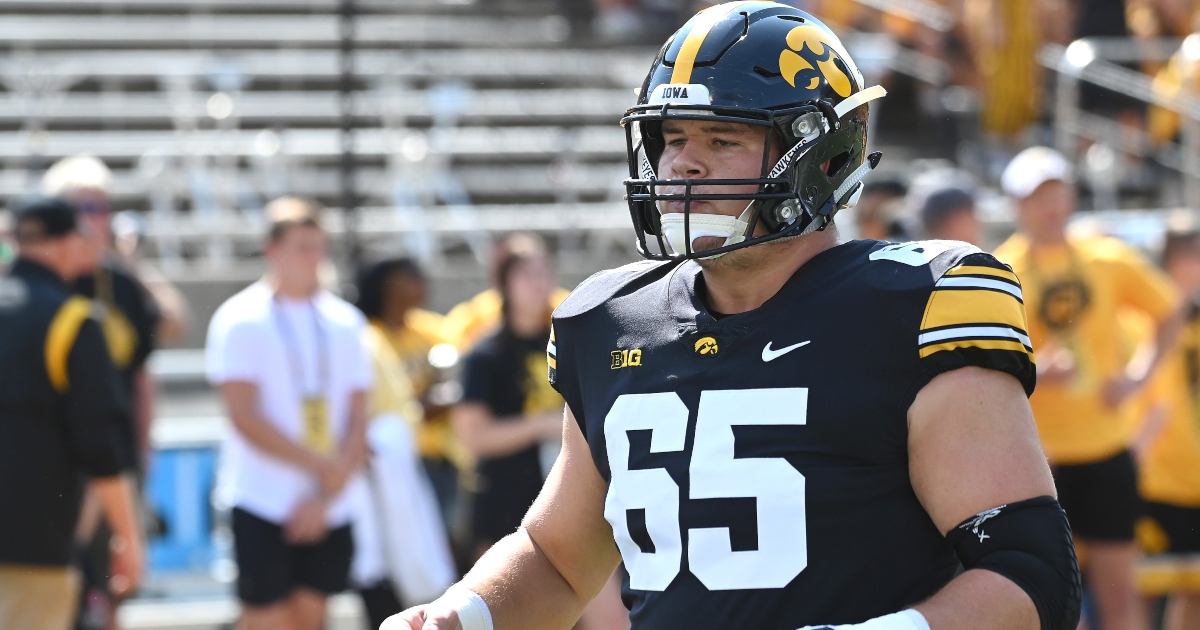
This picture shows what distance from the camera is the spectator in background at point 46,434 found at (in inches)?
200

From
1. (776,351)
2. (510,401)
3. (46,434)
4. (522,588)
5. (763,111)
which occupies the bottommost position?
(510,401)

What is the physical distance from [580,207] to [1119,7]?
4.95m

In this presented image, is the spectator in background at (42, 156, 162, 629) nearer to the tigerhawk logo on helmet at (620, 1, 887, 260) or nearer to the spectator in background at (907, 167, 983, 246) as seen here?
the spectator in background at (907, 167, 983, 246)

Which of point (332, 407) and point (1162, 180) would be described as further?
point (1162, 180)

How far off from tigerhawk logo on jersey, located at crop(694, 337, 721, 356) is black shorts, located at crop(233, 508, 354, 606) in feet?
12.6

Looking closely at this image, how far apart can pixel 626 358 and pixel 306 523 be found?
3697mm

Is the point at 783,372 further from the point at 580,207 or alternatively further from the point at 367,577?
the point at 580,207

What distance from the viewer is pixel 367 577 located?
6.19 meters

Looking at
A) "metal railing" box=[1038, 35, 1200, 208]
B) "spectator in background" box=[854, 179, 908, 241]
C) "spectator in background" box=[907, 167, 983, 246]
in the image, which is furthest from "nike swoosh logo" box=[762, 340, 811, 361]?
"metal railing" box=[1038, 35, 1200, 208]

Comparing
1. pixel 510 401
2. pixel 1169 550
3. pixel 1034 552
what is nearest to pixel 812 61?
pixel 1034 552

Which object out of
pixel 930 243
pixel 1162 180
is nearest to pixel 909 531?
pixel 930 243

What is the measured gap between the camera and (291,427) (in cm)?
598

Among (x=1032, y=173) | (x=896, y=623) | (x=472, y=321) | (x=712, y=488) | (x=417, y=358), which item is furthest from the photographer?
(x=472, y=321)

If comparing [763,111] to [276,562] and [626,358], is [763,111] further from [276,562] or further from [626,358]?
[276,562]
